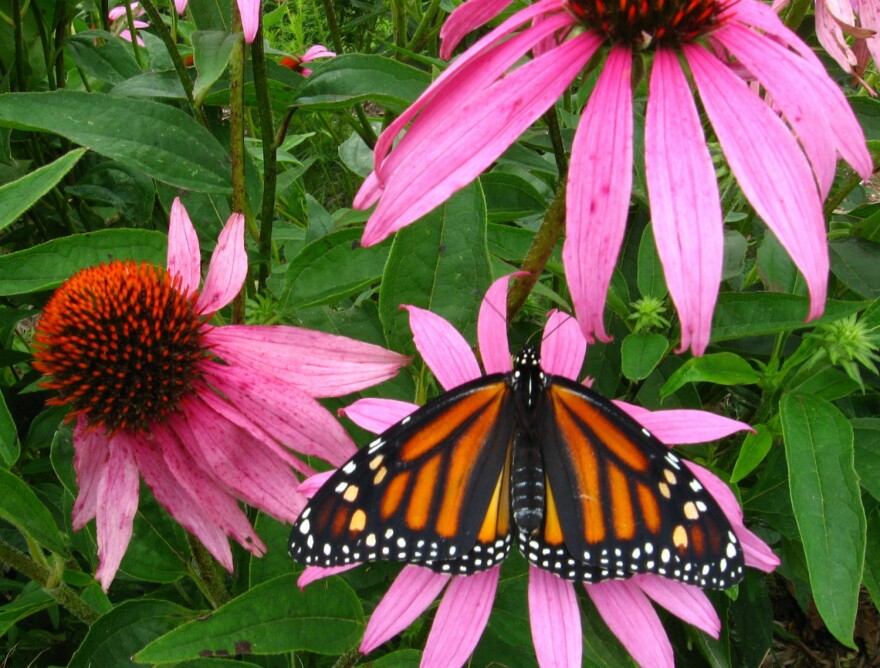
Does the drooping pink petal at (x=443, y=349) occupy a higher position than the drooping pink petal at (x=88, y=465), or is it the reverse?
the drooping pink petal at (x=443, y=349)

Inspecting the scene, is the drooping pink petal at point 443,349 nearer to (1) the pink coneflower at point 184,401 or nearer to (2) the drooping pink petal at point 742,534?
(1) the pink coneflower at point 184,401

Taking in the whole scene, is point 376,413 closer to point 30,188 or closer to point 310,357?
point 310,357

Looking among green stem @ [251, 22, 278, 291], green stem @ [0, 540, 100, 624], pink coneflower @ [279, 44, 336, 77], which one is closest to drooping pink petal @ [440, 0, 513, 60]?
green stem @ [251, 22, 278, 291]

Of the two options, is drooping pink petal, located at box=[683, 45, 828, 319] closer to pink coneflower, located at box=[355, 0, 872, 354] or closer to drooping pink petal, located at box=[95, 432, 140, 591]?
pink coneflower, located at box=[355, 0, 872, 354]

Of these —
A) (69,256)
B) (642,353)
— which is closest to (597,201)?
(642,353)

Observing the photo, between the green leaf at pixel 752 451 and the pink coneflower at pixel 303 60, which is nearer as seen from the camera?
the green leaf at pixel 752 451

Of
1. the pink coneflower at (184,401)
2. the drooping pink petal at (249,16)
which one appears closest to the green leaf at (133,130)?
the pink coneflower at (184,401)

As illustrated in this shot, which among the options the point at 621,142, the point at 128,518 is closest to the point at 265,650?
the point at 128,518
